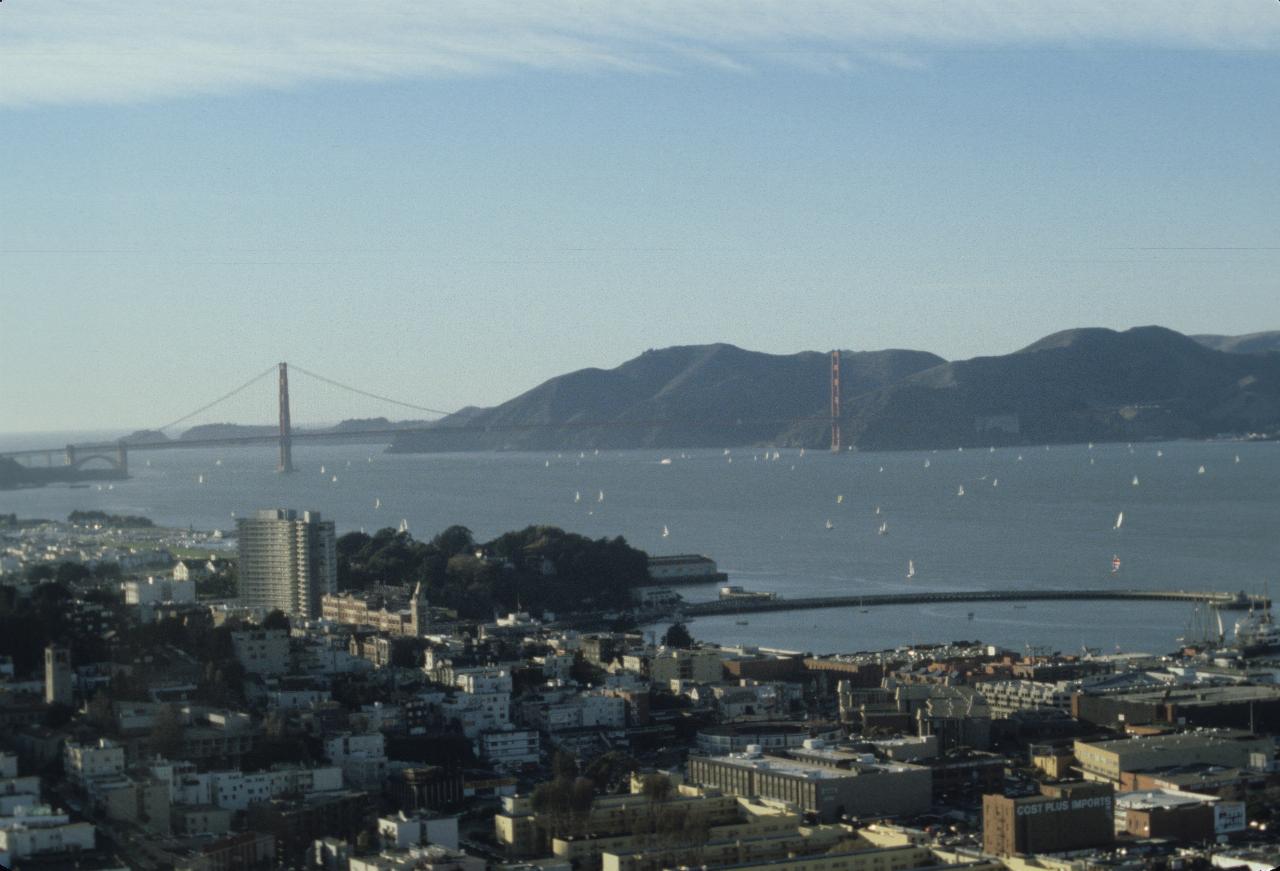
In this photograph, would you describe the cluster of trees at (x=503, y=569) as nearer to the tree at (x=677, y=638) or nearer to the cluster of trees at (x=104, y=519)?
the tree at (x=677, y=638)

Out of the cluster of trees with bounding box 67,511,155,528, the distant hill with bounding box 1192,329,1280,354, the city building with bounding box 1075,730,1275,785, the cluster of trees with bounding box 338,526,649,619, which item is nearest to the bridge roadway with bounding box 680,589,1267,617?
the cluster of trees with bounding box 338,526,649,619

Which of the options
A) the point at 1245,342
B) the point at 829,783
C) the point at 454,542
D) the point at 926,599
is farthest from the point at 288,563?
the point at 1245,342

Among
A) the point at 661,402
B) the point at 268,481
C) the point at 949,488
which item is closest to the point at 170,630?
the point at 949,488

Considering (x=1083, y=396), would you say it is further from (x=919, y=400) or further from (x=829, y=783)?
(x=829, y=783)

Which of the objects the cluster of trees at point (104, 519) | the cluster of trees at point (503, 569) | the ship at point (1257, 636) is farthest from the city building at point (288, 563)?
the cluster of trees at point (104, 519)

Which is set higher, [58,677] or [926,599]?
[58,677]

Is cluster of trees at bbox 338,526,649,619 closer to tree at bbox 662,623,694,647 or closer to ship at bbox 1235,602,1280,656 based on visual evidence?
tree at bbox 662,623,694,647

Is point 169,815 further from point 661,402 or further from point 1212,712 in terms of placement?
point 661,402
